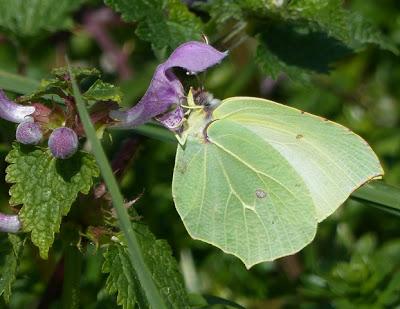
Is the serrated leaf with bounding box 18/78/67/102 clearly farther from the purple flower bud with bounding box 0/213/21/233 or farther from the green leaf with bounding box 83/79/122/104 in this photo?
the purple flower bud with bounding box 0/213/21/233

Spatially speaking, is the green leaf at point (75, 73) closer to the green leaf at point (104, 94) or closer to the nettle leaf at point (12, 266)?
the green leaf at point (104, 94)

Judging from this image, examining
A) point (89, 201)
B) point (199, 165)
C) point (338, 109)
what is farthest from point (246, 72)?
point (89, 201)

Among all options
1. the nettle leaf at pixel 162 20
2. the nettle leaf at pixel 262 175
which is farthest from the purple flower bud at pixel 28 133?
the nettle leaf at pixel 162 20

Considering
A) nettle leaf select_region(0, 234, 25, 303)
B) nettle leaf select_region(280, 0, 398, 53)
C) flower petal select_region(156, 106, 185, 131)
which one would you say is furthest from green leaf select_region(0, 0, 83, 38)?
nettle leaf select_region(0, 234, 25, 303)

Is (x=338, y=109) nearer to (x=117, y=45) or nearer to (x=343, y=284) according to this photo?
(x=117, y=45)

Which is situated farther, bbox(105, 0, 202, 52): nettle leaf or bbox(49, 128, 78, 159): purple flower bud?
bbox(105, 0, 202, 52): nettle leaf

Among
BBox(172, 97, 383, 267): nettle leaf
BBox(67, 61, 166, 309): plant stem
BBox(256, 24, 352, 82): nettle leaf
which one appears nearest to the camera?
BBox(67, 61, 166, 309): plant stem
